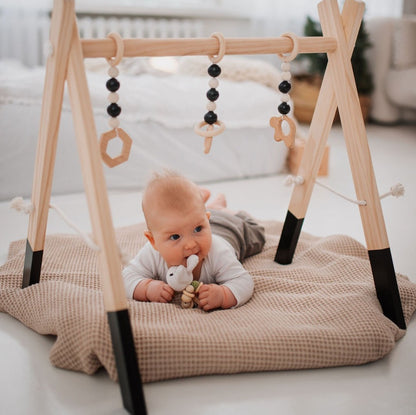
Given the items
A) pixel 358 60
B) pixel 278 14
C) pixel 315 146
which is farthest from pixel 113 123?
pixel 278 14

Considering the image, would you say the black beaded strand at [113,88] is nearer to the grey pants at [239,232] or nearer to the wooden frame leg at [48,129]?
the wooden frame leg at [48,129]

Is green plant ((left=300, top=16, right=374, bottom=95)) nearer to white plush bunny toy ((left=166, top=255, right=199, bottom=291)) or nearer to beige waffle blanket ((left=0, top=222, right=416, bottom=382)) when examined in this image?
beige waffle blanket ((left=0, top=222, right=416, bottom=382))

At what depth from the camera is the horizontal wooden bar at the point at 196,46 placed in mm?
922

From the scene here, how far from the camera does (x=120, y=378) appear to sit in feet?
2.99

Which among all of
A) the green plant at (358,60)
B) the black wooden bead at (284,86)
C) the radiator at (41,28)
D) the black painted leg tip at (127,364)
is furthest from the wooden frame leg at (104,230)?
the green plant at (358,60)

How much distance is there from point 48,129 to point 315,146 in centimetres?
61

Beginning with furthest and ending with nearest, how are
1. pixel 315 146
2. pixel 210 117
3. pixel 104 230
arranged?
pixel 315 146 → pixel 210 117 → pixel 104 230

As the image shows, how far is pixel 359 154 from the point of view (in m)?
1.12

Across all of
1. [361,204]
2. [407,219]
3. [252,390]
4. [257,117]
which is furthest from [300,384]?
[257,117]

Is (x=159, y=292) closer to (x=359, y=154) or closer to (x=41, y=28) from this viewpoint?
(x=359, y=154)

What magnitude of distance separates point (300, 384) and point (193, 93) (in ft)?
5.51

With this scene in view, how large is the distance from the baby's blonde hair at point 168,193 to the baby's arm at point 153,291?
0.44 ft

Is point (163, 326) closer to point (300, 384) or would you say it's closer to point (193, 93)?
point (300, 384)

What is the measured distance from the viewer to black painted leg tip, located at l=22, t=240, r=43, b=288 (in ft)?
3.90
